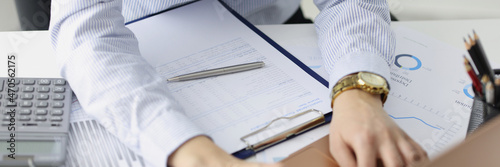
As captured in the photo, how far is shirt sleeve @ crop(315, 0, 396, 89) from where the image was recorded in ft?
2.36

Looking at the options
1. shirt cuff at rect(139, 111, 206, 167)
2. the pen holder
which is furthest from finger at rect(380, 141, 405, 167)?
shirt cuff at rect(139, 111, 206, 167)

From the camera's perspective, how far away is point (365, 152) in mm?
579

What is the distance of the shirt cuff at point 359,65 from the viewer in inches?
27.8

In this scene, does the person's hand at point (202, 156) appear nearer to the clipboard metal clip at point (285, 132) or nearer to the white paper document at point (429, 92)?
the clipboard metal clip at point (285, 132)

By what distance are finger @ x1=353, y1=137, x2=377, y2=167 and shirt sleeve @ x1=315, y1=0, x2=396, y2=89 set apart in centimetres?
14

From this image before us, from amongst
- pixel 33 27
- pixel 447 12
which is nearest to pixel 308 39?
pixel 33 27

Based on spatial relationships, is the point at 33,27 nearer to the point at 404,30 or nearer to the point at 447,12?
the point at 404,30

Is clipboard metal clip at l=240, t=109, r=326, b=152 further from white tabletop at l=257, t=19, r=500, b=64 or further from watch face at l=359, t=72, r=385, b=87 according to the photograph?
white tabletop at l=257, t=19, r=500, b=64

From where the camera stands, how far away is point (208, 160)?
576mm

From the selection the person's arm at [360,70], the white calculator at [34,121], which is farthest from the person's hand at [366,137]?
the white calculator at [34,121]

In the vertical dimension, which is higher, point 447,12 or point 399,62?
point 399,62

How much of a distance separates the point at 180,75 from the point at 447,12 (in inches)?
52.6

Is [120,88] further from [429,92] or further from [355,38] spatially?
[429,92]

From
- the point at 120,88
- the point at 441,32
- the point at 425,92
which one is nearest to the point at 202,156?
the point at 120,88
